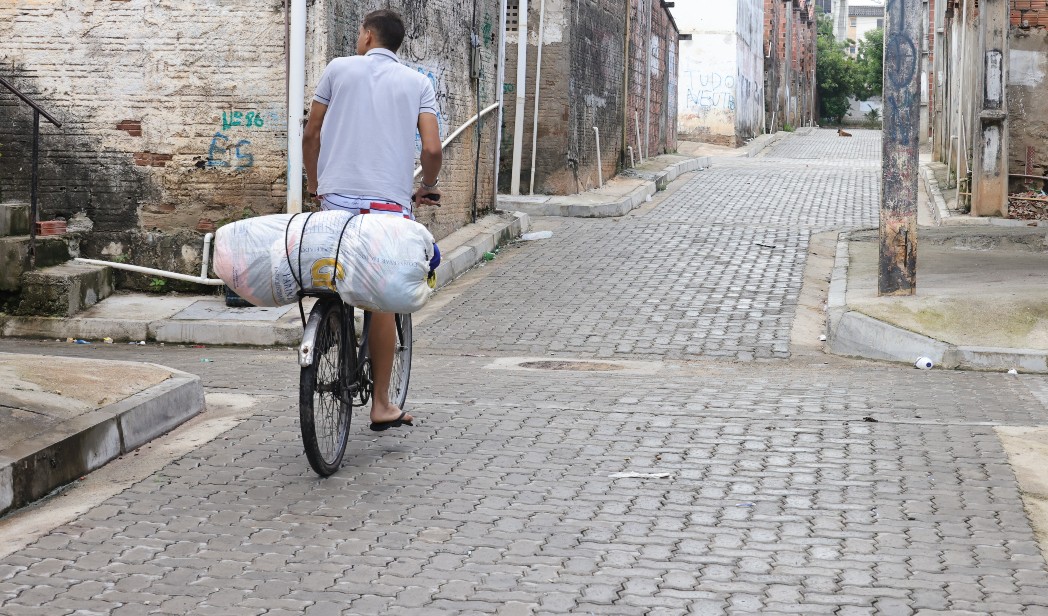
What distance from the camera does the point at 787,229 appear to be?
1644cm

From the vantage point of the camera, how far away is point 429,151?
229 inches

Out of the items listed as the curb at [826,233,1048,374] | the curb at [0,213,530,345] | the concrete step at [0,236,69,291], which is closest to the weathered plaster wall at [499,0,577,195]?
the curb at [826,233,1048,374]

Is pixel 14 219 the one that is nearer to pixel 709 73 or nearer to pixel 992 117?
pixel 992 117

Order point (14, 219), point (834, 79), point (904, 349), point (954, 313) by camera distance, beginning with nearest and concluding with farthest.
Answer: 1. point (904, 349)
2. point (954, 313)
3. point (14, 219)
4. point (834, 79)

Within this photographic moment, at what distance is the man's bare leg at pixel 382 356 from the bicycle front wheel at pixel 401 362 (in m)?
0.25

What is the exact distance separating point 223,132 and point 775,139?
3531 cm

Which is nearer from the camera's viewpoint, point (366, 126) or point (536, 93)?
point (366, 126)

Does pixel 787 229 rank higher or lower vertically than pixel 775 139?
lower

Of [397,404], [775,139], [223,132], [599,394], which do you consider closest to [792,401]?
[599,394]

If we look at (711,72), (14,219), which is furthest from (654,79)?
(14,219)

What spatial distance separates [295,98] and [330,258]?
588cm

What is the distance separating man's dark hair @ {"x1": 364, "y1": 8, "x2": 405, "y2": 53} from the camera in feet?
19.1

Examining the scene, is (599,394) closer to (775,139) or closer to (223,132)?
(223,132)

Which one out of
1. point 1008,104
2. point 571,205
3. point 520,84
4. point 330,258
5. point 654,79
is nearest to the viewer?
point 330,258
